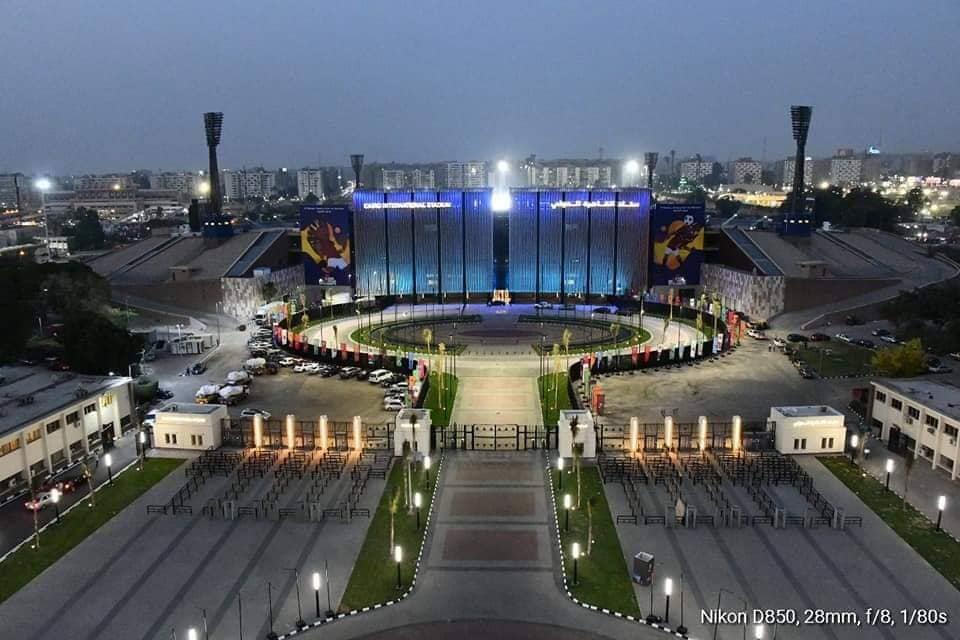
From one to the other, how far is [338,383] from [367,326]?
23.6 m

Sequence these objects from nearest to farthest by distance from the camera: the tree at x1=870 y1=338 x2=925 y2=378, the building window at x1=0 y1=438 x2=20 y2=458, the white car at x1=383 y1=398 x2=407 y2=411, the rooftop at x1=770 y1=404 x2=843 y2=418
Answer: the building window at x1=0 y1=438 x2=20 y2=458, the rooftop at x1=770 y1=404 x2=843 y2=418, the white car at x1=383 y1=398 x2=407 y2=411, the tree at x1=870 y1=338 x2=925 y2=378

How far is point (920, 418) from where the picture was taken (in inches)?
1588

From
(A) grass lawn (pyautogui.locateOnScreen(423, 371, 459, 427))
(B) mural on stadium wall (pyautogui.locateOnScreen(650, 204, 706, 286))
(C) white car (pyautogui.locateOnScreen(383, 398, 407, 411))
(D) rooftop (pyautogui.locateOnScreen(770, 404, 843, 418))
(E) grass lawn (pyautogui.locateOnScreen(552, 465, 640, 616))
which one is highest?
(B) mural on stadium wall (pyautogui.locateOnScreen(650, 204, 706, 286))

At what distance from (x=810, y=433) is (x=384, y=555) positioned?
25181 millimetres

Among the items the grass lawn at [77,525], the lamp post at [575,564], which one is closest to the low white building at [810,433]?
the lamp post at [575,564]

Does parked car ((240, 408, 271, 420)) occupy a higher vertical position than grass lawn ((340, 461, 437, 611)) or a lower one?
higher

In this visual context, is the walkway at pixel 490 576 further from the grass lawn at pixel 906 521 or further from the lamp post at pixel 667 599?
the grass lawn at pixel 906 521

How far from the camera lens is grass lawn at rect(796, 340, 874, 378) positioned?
58.8 meters

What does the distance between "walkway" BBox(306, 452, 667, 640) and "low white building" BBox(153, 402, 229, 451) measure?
14123 millimetres

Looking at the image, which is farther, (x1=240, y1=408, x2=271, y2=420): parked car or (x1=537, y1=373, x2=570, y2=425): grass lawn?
(x1=537, y1=373, x2=570, y2=425): grass lawn

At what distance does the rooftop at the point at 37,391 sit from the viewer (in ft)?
125

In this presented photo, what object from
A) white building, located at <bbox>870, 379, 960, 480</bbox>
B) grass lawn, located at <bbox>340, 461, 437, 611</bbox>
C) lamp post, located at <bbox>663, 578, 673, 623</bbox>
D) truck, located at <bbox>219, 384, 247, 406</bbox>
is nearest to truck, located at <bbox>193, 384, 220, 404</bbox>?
truck, located at <bbox>219, 384, 247, 406</bbox>

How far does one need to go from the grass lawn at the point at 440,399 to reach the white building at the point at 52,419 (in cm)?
1881

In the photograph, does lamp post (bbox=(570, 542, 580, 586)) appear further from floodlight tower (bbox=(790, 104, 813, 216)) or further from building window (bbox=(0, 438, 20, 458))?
floodlight tower (bbox=(790, 104, 813, 216))
